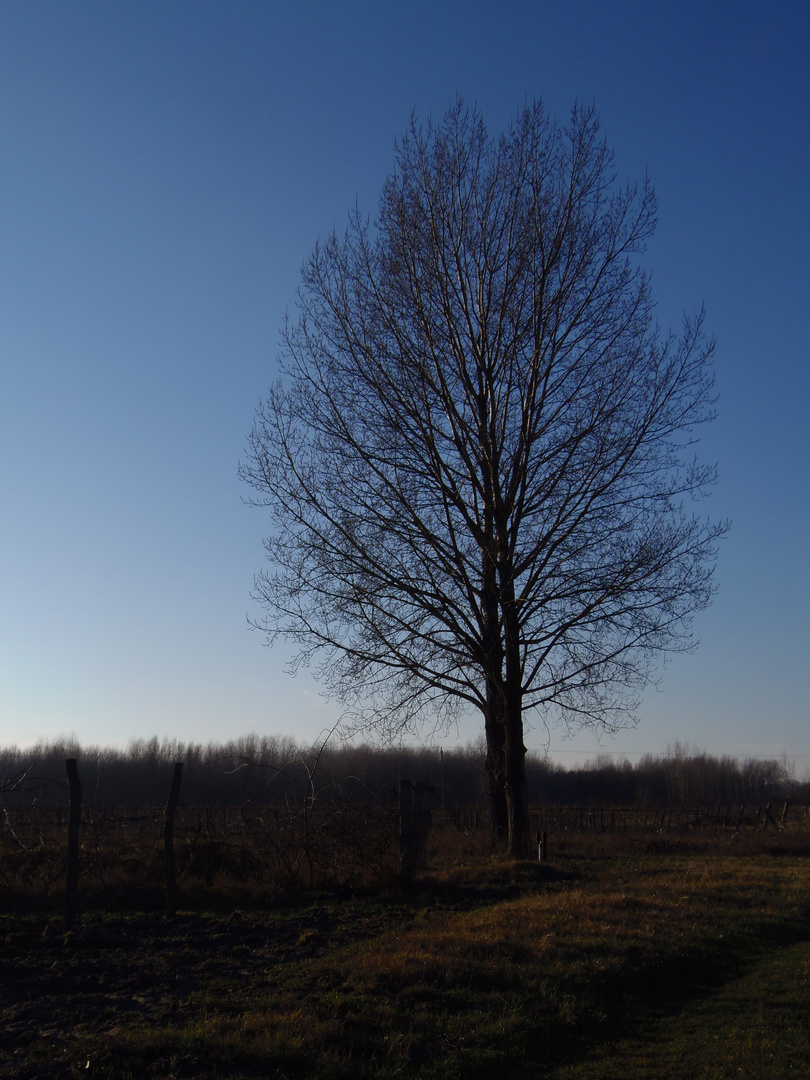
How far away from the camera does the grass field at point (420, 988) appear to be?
16.2 feet

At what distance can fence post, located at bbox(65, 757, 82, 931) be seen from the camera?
9016 millimetres

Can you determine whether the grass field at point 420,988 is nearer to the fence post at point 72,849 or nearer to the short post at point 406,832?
the fence post at point 72,849

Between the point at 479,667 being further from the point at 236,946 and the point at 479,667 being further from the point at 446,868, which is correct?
the point at 236,946

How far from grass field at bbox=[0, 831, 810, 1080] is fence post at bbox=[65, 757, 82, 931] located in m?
0.22

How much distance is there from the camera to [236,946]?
8.12 m

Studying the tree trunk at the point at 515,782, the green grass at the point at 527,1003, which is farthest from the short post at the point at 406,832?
the tree trunk at the point at 515,782

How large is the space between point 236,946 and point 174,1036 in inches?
128

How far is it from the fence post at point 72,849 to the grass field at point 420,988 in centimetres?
22

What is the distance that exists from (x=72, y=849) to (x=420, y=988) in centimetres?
504

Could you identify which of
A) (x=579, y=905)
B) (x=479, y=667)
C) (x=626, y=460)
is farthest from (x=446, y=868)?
(x=626, y=460)

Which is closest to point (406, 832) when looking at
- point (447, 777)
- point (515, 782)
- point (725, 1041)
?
point (515, 782)

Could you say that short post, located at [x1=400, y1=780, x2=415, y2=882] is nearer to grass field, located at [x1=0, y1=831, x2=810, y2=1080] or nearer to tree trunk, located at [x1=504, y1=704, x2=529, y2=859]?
grass field, located at [x1=0, y1=831, x2=810, y2=1080]

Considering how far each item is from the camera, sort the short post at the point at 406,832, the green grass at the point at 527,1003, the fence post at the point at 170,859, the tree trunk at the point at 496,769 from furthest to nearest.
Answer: the tree trunk at the point at 496,769 < the short post at the point at 406,832 < the fence post at the point at 170,859 < the green grass at the point at 527,1003

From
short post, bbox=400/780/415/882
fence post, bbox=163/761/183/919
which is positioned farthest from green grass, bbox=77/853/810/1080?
fence post, bbox=163/761/183/919
